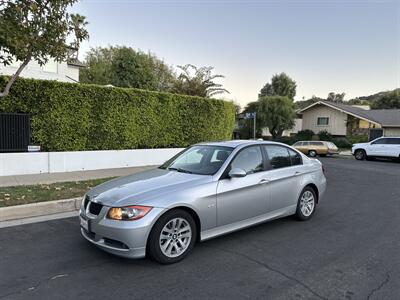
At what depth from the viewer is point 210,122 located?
14742 mm

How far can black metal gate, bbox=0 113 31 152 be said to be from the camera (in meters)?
9.46

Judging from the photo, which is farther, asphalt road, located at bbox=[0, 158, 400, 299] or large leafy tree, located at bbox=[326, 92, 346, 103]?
large leafy tree, located at bbox=[326, 92, 346, 103]

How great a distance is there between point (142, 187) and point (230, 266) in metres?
1.48

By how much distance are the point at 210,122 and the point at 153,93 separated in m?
3.30

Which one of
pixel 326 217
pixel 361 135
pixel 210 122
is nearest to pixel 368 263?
pixel 326 217

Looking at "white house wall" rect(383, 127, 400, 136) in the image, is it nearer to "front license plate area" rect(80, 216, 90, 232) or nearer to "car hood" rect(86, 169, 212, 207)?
"car hood" rect(86, 169, 212, 207)

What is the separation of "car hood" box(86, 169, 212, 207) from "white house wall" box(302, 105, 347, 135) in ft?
110

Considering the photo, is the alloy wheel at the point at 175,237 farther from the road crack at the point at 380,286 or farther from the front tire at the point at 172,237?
the road crack at the point at 380,286

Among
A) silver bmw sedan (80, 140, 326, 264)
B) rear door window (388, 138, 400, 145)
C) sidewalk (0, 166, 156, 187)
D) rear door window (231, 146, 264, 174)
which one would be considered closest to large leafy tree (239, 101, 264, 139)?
rear door window (388, 138, 400, 145)

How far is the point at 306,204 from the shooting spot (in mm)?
5832

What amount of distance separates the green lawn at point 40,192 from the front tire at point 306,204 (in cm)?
476

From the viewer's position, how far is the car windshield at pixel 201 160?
15.4 feet

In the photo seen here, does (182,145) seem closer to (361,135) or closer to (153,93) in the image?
(153,93)

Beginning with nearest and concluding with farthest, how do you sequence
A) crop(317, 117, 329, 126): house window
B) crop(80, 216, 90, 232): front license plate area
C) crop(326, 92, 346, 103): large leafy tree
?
crop(80, 216, 90, 232): front license plate area, crop(317, 117, 329, 126): house window, crop(326, 92, 346, 103): large leafy tree
